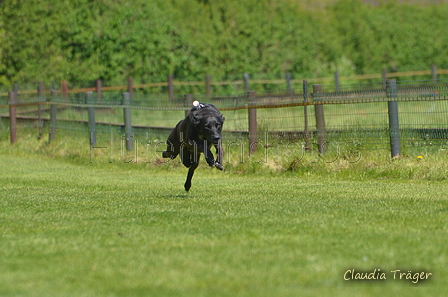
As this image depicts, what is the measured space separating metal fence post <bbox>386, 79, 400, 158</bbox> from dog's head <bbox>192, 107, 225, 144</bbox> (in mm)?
4836

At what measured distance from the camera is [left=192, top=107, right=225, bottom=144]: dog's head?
10.4 m

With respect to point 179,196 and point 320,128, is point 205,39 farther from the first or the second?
point 179,196

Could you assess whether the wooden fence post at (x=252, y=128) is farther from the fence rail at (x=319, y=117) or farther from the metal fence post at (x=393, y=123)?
the metal fence post at (x=393, y=123)

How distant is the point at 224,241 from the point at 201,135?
3859 mm

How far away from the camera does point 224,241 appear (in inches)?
272

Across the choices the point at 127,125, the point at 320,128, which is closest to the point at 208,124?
the point at 320,128

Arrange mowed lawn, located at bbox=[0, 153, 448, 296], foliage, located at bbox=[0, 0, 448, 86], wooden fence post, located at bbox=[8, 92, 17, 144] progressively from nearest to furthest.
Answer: mowed lawn, located at bbox=[0, 153, 448, 296] → wooden fence post, located at bbox=[8, 92, 17, 144] → foliage, located at bbox=[0, 0, 448, 86]

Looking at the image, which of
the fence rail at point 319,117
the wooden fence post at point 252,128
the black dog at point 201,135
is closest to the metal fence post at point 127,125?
the fence rail at point 319,117

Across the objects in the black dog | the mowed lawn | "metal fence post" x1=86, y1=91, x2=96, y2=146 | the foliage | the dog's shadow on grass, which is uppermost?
the foliage

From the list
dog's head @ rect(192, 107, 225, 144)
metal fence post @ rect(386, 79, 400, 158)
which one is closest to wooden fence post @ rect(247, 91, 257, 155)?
metal fence post @ rect(386, 79, 400, 158)

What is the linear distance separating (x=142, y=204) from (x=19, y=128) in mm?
15622

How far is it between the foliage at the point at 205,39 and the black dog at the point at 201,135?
68.2 feet

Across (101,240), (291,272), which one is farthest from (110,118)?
(291,272)

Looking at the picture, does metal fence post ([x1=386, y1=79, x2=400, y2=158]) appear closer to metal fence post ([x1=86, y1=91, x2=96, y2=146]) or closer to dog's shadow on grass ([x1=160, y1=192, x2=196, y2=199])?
dog's shadow on grass ([x1=160, y1=192, x2=196, y2=199])
